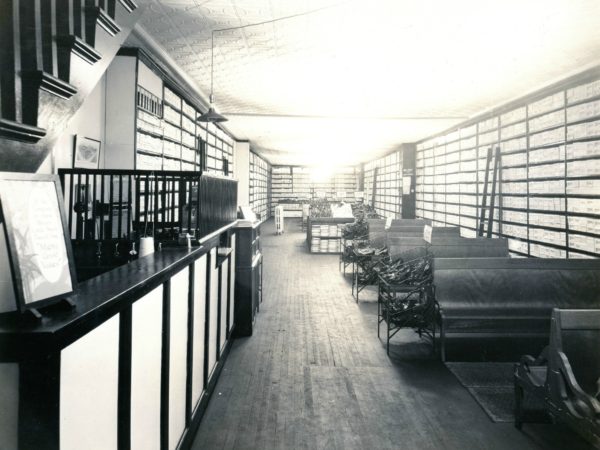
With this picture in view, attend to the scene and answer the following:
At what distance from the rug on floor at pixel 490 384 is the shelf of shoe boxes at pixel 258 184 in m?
9.91

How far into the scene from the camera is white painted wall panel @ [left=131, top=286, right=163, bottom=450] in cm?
152

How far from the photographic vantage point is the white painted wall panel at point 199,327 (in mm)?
2496

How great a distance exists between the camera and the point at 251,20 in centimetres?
346

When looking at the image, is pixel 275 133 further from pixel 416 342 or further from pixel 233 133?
pixel 416 342

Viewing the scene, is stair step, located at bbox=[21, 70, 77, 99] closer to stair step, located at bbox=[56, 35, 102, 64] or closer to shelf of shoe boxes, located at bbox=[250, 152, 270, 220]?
stair step, located at bbox=[56, 35, 102, 64]

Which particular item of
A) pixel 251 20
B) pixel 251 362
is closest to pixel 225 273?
pixel 251 362

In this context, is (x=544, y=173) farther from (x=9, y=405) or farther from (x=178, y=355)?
(x=9, y=405)

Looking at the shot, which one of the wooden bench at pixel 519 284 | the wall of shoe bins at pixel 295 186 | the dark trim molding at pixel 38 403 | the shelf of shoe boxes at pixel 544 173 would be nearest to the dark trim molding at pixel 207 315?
the dark trim molding at pixel 38 403

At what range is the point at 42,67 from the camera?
1699 millimetres

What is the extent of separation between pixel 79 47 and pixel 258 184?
1322cm

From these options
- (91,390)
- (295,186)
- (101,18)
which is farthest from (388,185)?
(91,390)

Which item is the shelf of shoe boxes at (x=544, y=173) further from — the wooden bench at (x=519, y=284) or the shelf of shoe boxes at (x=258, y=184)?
the shelf of shoe boxes at (x=258, y=184)

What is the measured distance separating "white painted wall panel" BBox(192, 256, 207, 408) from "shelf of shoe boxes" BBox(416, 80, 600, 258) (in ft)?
12.3

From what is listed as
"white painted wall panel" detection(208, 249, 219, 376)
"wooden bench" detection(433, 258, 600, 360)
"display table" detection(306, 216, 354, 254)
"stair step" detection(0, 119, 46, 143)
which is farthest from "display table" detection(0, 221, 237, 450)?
"display table" detection(306, 216, 354, 254)
